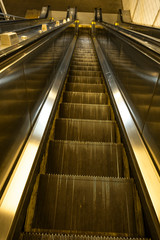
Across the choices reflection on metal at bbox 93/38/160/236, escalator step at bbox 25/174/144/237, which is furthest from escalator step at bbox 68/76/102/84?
escalator step at bbox 25/174/144/237

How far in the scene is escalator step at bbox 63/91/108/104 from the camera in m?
3.48

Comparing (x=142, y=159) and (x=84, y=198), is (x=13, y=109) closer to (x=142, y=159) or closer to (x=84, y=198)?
(x=84, y=198)

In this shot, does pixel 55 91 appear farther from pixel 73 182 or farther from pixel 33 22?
pixel 33 22

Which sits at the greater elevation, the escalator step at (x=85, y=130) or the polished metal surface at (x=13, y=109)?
the polished metal surface at (x=13, y=109)

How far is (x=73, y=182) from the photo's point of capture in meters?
1.70

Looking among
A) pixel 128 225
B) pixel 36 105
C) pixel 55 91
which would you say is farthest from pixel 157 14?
pixel 128 225

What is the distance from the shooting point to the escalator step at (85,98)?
3.48 meters

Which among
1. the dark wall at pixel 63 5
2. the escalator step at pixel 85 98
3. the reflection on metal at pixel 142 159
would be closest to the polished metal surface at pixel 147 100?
the reflection on metal at pixel 142 159

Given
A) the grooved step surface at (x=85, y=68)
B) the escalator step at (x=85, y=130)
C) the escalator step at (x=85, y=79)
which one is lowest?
the escalator step at (x=85, y=130)

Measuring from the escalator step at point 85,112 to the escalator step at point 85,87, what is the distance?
93cm

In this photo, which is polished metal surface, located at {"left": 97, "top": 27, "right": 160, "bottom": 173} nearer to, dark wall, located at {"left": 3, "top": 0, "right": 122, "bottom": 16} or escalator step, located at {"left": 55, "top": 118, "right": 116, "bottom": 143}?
escalator step, located at {"left": 55, "top": 118, "right": 116, "bottom": 143}

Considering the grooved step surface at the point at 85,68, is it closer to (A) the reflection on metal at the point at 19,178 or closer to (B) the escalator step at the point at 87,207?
(A) the reflection on metal at the point at 19,178

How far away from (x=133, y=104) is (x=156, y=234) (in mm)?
1559

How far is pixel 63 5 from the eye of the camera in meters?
16.1
